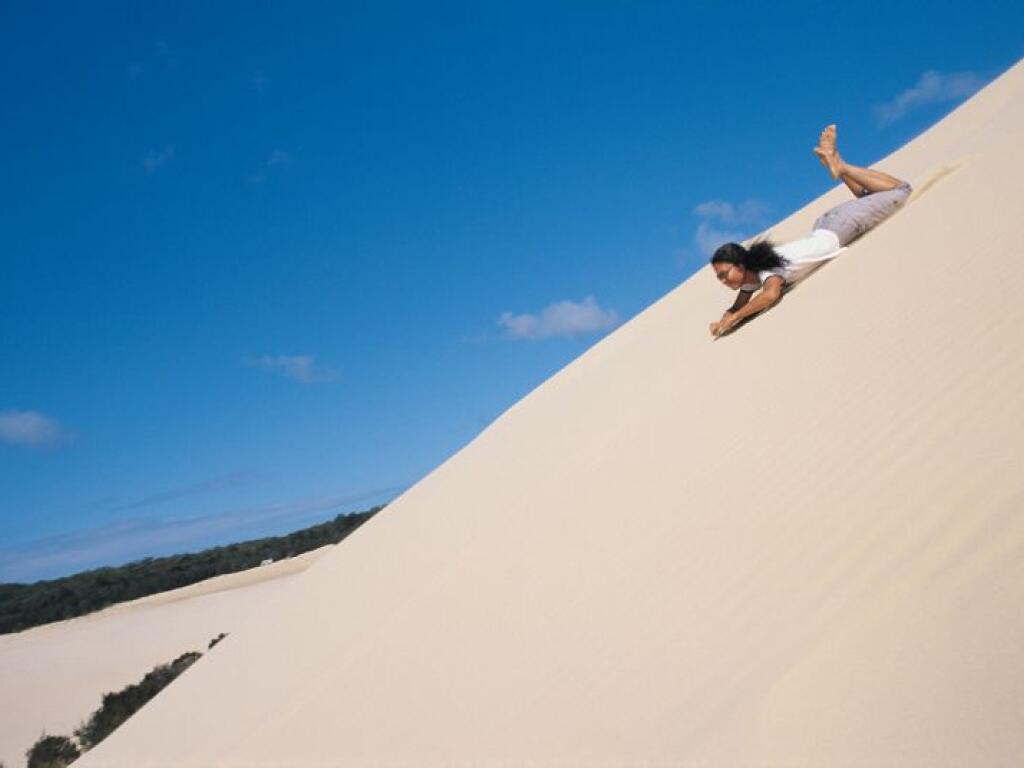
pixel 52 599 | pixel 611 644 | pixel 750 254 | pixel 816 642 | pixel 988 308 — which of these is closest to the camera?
pixel 816 642

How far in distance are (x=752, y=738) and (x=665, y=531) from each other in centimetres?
127

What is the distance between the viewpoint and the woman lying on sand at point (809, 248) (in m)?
5.25

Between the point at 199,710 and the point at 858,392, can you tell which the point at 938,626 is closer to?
the point at 858,392

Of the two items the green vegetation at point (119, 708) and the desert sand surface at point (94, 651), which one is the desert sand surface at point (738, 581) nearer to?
the desert sand surface at point (94, 651)

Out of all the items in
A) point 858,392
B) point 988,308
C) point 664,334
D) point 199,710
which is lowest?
point 199,710

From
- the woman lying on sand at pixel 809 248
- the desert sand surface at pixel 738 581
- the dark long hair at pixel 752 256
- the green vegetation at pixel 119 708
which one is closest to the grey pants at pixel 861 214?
the woman lying on sand at pixel 809 248

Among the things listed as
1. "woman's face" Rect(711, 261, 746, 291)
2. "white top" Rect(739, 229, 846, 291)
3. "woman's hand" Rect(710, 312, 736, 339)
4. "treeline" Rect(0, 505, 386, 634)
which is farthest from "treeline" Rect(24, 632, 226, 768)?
"treeline" Rect(0, 505, 386, 634)

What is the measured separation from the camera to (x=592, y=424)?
17.6 feet

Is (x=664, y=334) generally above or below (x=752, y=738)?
above

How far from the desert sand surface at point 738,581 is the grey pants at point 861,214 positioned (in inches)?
6.4

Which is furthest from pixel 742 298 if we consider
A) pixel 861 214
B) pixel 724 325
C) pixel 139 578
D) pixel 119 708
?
pixel 139 578

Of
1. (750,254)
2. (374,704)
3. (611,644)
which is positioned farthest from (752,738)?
(750,254)

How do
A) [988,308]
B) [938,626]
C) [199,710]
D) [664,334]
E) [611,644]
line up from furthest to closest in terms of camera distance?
[664,334] → [199,710] → [988,308] → [611,644] → [938,626]

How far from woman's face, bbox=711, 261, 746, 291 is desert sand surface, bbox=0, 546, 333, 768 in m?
4.72
